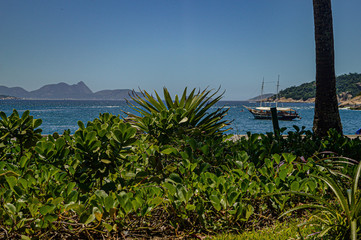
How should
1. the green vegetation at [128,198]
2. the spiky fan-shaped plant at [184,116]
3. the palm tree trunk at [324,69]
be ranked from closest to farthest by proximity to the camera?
the green vegetation at [128,198] < the spiky fan-shaped plant at [184,116] < the palm tree trunk at [324,69]

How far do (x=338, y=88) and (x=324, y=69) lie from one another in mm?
177713

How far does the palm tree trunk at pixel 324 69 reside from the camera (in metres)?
6.79

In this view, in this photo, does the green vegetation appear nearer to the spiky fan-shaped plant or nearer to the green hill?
the spiky fan-shaped plant

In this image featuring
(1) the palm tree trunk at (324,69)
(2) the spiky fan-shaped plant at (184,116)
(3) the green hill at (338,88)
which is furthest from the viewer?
(3) the green hill at (338,88)

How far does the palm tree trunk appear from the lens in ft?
22.3

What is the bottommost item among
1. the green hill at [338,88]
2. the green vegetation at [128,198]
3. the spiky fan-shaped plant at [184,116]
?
the green vegetation at [128,198]

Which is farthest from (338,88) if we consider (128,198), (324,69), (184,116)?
(128,198)

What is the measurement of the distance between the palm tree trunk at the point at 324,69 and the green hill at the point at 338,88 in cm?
15853

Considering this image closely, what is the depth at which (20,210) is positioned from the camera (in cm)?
194

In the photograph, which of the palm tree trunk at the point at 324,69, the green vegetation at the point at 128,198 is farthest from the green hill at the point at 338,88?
the green vegetation at the point at 128,198

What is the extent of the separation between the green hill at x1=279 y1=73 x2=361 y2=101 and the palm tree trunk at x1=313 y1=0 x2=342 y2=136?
15853 centimetres

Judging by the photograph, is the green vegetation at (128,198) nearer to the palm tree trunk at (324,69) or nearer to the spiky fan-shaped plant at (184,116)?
the spiky fan-shaped plant at (184,116)

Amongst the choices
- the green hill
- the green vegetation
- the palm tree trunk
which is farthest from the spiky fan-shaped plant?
the green hill

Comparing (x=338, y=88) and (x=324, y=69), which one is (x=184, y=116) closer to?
(x=324, y=69)
